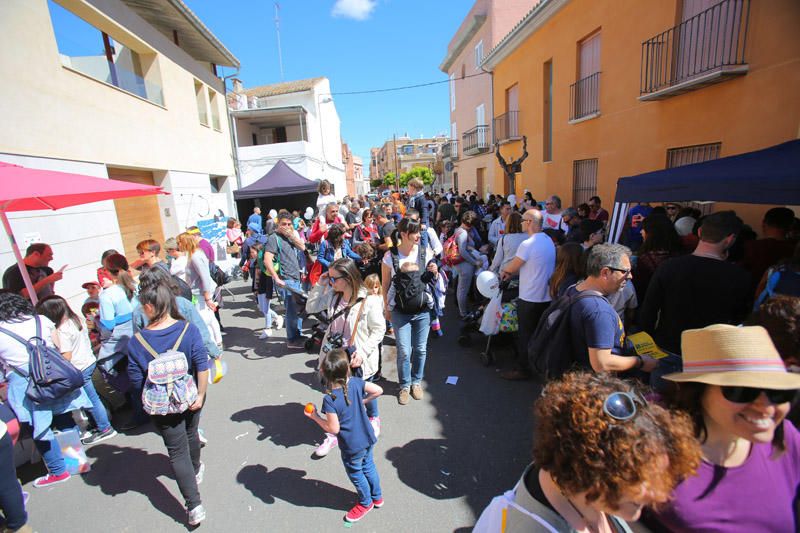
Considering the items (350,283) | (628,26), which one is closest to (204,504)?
(350,283)

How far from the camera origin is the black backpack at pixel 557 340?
222 centimetres

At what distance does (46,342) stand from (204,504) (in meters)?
1.72

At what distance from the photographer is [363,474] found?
8.17ft

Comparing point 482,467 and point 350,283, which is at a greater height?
point 350,283

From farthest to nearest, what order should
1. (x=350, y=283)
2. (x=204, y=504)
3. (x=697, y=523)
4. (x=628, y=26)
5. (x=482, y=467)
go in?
(x=628, y=26) < (x=350, y=283) < (x=482, y=467) < (x=204, y=504) < (x=697, y=523)

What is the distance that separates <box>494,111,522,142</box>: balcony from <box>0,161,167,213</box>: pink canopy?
1264 centimetres

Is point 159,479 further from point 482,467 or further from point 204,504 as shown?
point 482,467

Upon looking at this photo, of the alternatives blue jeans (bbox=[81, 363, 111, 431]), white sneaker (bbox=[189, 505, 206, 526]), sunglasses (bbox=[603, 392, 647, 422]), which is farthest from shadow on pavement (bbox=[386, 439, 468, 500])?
blue jeans (bbox=[81, 363, 111, 431])

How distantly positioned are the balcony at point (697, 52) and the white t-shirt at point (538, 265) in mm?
4458

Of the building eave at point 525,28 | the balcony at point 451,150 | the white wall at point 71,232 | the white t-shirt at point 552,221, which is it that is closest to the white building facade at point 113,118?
the white wall at point 71,232

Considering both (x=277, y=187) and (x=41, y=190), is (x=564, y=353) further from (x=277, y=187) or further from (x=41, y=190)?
(x=277, y=187)

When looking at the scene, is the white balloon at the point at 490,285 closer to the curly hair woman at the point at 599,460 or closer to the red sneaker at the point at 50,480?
the curly hair woman at the point at 599,460

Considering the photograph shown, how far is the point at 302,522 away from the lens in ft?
8.28

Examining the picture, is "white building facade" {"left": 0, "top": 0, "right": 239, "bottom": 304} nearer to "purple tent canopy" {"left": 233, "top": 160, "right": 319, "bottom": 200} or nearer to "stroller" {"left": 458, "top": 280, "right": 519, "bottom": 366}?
"purple tent canopy" {"left": 233, "top": 160, "right": 319, "bottom": 200}
